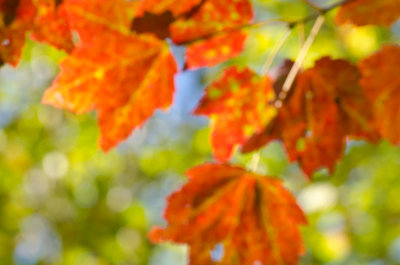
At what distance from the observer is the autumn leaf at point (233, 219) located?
1.04m

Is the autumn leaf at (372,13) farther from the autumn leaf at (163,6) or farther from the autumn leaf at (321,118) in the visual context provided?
the autumn leaf at (163,6)

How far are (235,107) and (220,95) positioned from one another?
4 cm

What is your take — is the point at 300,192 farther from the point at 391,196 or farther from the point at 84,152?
the point at 84,152

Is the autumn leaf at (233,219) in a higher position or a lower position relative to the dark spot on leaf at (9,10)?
lower

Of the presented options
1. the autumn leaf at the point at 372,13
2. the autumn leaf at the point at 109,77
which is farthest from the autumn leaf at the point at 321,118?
the autumn leaf at the point at 109,77

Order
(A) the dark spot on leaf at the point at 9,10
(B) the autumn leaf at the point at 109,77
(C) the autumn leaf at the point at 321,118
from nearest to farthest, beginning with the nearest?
(A) the dark spot on leaf at the point at 9,10
(B) the autumn leaf at the point at 109,77
(C) the autumn leaf at the point at 321,118

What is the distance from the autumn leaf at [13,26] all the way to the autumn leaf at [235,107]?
35 cm

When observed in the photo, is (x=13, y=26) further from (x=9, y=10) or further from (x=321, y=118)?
(x=321, y=118)

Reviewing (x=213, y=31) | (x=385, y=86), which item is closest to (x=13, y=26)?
(x=213, y=31)

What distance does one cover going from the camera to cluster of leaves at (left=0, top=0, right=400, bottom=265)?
946 millimetres

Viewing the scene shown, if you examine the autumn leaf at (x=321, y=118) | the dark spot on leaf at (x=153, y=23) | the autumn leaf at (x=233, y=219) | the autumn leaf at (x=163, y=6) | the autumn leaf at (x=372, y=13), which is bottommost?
the autumn leaf at (x=233, y=219)

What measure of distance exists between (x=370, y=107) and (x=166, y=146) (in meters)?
2.95

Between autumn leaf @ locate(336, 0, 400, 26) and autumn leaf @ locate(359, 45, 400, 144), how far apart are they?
8 cm

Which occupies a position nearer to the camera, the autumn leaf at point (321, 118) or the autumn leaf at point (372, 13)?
the autumn leaf at point (372, 13)
